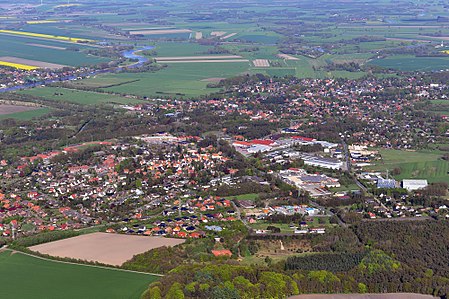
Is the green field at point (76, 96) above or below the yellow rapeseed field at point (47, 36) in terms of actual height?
above

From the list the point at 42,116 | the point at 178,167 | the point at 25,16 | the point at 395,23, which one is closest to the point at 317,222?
the point at 178,167

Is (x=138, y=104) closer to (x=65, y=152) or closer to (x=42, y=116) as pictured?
(x=42, y=116)

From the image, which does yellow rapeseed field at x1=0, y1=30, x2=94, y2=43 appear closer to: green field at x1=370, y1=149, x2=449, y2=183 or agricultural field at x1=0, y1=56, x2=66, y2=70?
agricultural field at x1=0, y1=56, x2=66, y2=70

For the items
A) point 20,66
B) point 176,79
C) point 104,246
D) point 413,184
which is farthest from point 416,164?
point 20,66

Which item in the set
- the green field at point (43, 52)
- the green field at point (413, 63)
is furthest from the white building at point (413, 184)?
the green field at point (43, 52)

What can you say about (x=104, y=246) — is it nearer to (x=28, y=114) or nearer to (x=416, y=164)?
(x=416, y=164)

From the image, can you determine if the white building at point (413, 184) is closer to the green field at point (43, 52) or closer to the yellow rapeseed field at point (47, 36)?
the green field at point (43, 52)

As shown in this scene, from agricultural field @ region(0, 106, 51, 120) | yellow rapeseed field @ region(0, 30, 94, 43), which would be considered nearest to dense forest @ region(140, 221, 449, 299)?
agricultural field @ region(0, 106, 51, 120)
